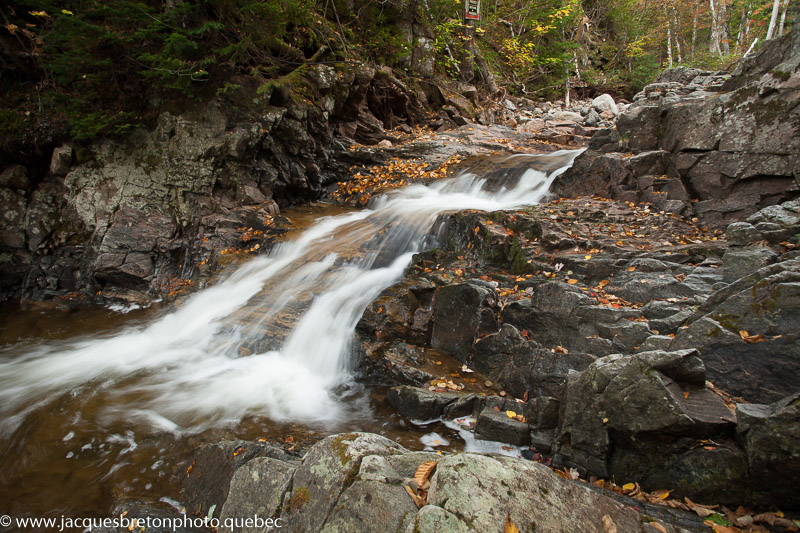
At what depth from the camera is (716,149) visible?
289 inches

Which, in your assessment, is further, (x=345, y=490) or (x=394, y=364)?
(x=394, y=364)

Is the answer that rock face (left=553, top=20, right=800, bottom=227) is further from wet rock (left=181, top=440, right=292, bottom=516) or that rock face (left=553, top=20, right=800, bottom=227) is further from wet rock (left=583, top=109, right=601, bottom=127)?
wet rock (left=583, top=109, right=601, bottom=127)

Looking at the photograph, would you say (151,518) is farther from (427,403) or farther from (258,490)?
(427,403)

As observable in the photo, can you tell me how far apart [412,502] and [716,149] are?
880cm

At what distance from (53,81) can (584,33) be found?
1109 inches

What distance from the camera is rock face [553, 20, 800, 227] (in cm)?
655

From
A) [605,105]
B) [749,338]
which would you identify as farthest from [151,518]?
[605,105]

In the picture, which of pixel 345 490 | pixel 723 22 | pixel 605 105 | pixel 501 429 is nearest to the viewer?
pixel 345 490

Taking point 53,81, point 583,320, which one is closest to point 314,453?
point 583,320

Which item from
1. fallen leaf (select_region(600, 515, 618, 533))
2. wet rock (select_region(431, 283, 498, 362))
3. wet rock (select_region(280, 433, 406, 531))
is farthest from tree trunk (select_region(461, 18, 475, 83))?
fallen leaf (select_region(600, 515, 618, 533))

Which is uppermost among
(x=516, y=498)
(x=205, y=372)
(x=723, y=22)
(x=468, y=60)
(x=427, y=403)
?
(x=723, y=22)

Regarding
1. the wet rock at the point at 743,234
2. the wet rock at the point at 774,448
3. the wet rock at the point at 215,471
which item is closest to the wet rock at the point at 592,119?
the wet rock at the point at 743,234

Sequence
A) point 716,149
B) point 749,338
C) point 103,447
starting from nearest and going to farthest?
point 749,338 < point 103,447 < point 716,149

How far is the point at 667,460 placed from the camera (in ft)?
9.82
